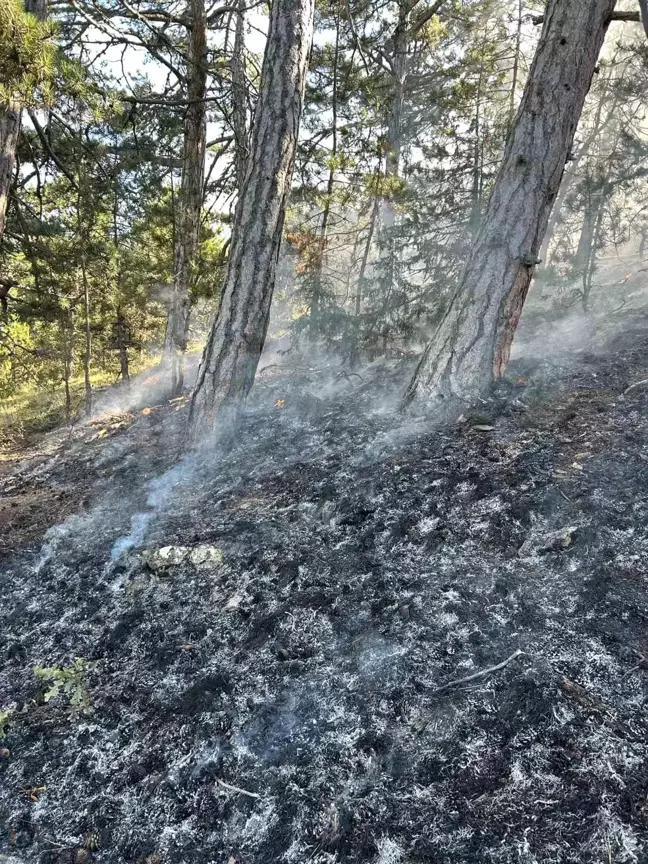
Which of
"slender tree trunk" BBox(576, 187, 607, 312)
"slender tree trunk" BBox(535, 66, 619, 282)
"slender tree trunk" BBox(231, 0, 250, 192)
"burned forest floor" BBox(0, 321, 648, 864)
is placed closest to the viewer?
"burned forest floor" BBox(0, 321, 648, 864)

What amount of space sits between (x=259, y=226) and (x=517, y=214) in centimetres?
286

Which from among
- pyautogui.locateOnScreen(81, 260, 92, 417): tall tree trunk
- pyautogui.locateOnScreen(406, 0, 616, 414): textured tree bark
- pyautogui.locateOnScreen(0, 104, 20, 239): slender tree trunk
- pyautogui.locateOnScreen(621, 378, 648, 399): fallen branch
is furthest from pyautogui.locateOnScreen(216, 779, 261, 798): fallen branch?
pyautogui.locateOnScreen(81, 260, 92, 417): tall tree trunk

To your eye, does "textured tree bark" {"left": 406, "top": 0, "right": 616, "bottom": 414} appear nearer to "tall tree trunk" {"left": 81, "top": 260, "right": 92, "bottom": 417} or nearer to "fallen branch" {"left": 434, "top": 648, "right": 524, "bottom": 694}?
"fallen branch" {"left": 434, "top": 648, "right": 524, "bottom": 694}

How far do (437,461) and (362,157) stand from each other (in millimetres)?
6911

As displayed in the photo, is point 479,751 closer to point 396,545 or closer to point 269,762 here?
point 269,762

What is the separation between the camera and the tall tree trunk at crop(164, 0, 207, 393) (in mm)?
7875

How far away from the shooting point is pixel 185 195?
845 centimetres

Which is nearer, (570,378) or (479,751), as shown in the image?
(479,751)

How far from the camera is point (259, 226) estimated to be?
536cm

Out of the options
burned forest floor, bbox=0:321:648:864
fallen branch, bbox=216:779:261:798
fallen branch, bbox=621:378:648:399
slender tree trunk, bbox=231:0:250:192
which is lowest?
fallen branch, bbox=216:779:261:798

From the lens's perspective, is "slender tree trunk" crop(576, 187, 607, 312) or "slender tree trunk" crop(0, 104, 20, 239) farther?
"slender tree trunk" crop(576, 187, 607, 312)

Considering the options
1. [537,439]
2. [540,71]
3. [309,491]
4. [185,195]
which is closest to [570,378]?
[537,439]

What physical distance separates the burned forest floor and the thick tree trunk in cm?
138

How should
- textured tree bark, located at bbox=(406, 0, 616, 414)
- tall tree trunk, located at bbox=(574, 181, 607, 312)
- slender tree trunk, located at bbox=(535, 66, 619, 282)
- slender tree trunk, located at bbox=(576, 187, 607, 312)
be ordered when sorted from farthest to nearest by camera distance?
slender tree trunk, located at bbox=(535, 66, 619, 282) → slender tree trunk, located at bbox=(576, 187, 607, 312) → tall tree trunk, located at bbox=(574, 181, 607, 312) → textured tree bark, located at bbox=(406, 0, 616, 414)
